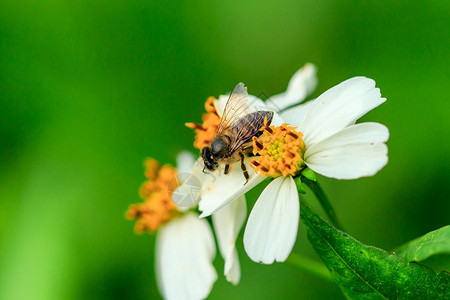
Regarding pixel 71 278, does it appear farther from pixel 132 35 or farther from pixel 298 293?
pixel 132 35

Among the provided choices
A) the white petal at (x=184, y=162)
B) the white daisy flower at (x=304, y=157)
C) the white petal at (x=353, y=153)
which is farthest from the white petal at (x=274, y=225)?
the white petal at (x=184, y=162)

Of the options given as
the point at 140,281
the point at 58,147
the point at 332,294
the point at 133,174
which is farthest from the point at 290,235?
the point at 58,147

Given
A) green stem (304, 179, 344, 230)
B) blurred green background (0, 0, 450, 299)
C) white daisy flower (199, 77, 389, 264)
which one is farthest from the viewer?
blurred green background (0, 0, 450, 299)

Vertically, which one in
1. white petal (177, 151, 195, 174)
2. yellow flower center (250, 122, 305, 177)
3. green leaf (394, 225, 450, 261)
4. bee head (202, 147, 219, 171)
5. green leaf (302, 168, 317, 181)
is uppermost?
white petal (177, 151, 195, 174)

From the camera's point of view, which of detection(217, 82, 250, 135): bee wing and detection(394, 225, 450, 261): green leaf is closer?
detection(394, 225, 450, 261): green leaf

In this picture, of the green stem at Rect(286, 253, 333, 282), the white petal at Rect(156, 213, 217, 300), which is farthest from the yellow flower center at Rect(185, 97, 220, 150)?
the green stem at Rect(286, 253, 333, 282)

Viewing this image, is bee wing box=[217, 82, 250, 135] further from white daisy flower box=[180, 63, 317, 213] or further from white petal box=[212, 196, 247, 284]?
white petal box=[212, 196, 247, 284]

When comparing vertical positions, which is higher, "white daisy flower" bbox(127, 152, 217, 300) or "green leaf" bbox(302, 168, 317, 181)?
"white daisy flower" bbox(127, 152, 217, 300)
